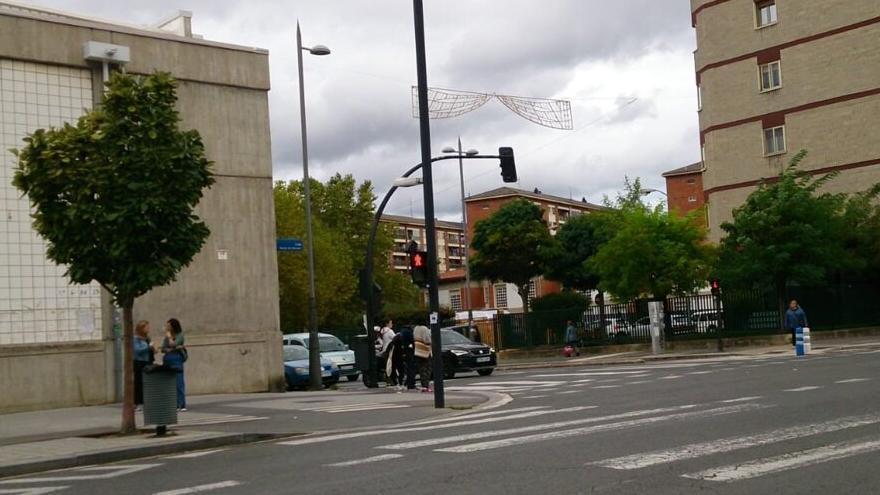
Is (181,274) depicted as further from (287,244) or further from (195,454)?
(195,454)

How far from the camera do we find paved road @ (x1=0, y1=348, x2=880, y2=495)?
8.46 m

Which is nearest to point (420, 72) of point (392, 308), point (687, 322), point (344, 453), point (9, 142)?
point (344, 453)

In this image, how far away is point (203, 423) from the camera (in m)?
16.2

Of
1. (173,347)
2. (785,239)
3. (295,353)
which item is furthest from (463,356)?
(173,347)

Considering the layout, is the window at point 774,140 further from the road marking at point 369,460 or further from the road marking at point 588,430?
the road marking at point 369,460

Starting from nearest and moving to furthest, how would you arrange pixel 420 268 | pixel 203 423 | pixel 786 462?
1. pixel 786 462
2. pixel 203 423
3. pixel 420 268

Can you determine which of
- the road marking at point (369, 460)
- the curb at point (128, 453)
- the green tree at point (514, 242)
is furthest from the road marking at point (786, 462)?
the green tree at point (514, 242)

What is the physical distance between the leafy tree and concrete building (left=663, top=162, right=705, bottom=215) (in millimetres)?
58251

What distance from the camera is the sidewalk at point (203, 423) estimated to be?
1275 cm

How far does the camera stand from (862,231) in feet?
133

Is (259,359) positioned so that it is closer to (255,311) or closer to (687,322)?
(255,311)

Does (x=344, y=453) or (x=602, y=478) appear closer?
(x=602, y=478)

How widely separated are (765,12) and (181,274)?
33784 mm

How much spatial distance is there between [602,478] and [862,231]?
35446 mm
